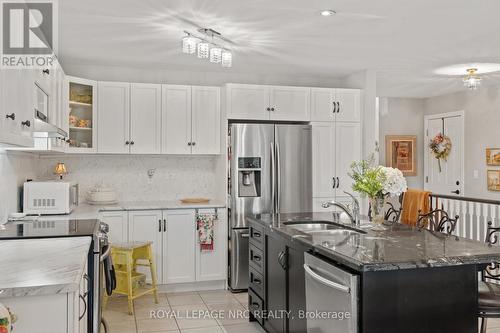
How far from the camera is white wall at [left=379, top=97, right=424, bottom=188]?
7.59 metres

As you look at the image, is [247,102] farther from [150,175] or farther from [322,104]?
[150,175]

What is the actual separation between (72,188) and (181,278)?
150 centimetres

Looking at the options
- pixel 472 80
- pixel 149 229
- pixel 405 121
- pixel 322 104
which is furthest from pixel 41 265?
pixel 405 121

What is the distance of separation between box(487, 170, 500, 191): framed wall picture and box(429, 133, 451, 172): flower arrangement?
0.88m

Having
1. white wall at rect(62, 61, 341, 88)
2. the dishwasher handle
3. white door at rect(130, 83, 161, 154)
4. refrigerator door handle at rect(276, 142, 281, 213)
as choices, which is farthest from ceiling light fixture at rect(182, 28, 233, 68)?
the dishwasher handle

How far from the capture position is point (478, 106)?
673 centimetres

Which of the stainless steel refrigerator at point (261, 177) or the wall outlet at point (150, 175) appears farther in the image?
the wall outlet at point (150, 175)

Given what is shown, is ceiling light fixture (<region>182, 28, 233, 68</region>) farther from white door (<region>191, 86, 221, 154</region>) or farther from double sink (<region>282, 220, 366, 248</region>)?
double sink (<region>282, 220, 366, 248</region>)

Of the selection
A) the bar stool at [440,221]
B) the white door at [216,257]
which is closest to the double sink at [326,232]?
the bar stool at [440,221]

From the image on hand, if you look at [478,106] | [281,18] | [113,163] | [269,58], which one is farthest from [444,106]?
[113,163]

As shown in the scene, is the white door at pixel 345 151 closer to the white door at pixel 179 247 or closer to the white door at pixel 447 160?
the white door at pixel 179 247

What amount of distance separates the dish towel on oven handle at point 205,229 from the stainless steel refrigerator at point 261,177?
0.22 meters

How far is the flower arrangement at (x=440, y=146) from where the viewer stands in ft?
23.7

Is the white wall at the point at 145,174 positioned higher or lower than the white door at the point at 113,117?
lower
